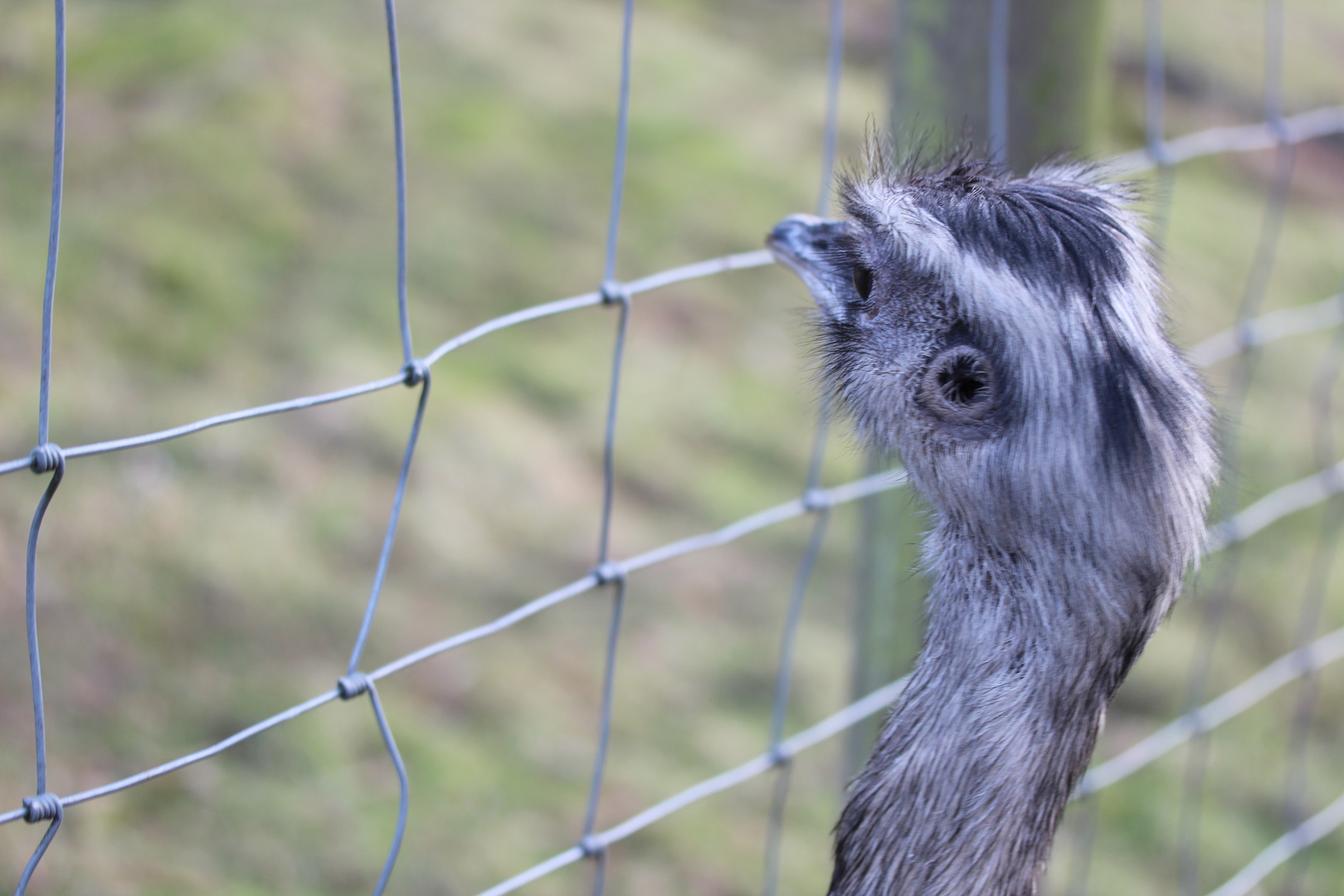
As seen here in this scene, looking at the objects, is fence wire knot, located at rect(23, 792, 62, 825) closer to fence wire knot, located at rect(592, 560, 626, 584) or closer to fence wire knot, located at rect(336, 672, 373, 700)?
fence wire knot, located at rect(336, 672, 373, 700)

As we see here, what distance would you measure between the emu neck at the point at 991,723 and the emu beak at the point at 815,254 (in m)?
0.28

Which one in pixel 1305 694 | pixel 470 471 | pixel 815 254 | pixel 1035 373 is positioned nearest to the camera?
pixel 1035 373

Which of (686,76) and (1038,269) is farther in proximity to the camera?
(686,76)

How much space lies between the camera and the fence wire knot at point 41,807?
1069 millimetres

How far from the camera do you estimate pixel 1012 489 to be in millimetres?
1200

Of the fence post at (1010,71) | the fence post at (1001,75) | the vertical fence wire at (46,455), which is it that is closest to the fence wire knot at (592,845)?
the fence post at (1001,75)

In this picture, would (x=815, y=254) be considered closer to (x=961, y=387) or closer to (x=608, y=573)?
(x=961, y=387)

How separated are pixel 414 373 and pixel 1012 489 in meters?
0.59

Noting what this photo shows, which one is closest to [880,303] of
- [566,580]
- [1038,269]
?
[1038,269]

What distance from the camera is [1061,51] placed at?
1.79 meters

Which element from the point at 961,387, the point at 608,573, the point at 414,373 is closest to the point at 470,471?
the point at 608,573

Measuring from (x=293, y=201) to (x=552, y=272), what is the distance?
743 mm

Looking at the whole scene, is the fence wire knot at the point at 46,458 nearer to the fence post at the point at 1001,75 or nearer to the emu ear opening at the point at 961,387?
the emu ear opening at the point at 961,387

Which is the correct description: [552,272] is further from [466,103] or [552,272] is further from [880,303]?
[880,303]
